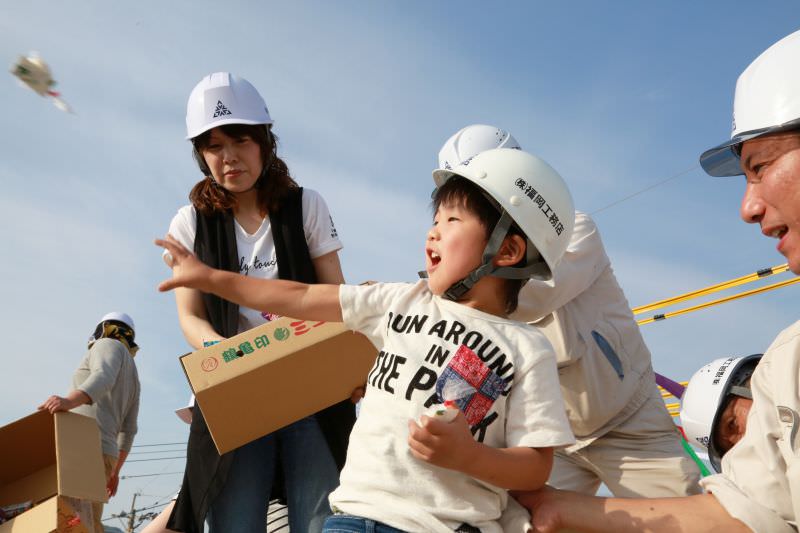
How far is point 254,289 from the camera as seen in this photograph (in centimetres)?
267

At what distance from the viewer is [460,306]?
8.33 ft

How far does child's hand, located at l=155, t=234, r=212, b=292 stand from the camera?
258cm

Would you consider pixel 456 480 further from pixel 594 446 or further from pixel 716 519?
pixel 594 446

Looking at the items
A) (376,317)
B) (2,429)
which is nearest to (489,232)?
(376,317)

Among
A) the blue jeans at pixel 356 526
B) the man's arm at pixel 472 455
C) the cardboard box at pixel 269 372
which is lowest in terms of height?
the blue jeans at pixel 356 526

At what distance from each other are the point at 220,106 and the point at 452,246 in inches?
60.5

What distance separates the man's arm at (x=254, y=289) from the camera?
2604 millimetres

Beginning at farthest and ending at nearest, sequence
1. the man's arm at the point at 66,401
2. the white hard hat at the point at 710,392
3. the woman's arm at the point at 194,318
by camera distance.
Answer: the man's arm at the point at 66,401, the white hard hat at the point at 710,392, the woman's arm at the point at 194,318

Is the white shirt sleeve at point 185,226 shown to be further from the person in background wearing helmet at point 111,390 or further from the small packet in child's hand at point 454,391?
the person in background wearing helmet at point 111,390

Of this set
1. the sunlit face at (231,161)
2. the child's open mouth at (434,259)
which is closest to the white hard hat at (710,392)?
the child's open mouth at (434,259)

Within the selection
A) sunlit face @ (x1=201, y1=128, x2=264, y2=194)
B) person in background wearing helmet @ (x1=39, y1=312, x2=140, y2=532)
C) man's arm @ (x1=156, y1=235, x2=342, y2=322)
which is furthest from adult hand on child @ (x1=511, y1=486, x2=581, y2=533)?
person in background wearing helmet @ (x1=39, y1=312, x2=140, y2=532)

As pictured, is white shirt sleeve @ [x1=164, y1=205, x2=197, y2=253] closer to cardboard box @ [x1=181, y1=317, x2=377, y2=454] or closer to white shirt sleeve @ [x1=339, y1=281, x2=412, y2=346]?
cardboard box @ [x1=181, y1=317, x2=377, y2=454]

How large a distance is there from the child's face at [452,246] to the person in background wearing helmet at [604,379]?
2.77 ft

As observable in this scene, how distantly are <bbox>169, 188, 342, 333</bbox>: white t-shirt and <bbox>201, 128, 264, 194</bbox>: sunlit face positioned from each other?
18 centimetres
